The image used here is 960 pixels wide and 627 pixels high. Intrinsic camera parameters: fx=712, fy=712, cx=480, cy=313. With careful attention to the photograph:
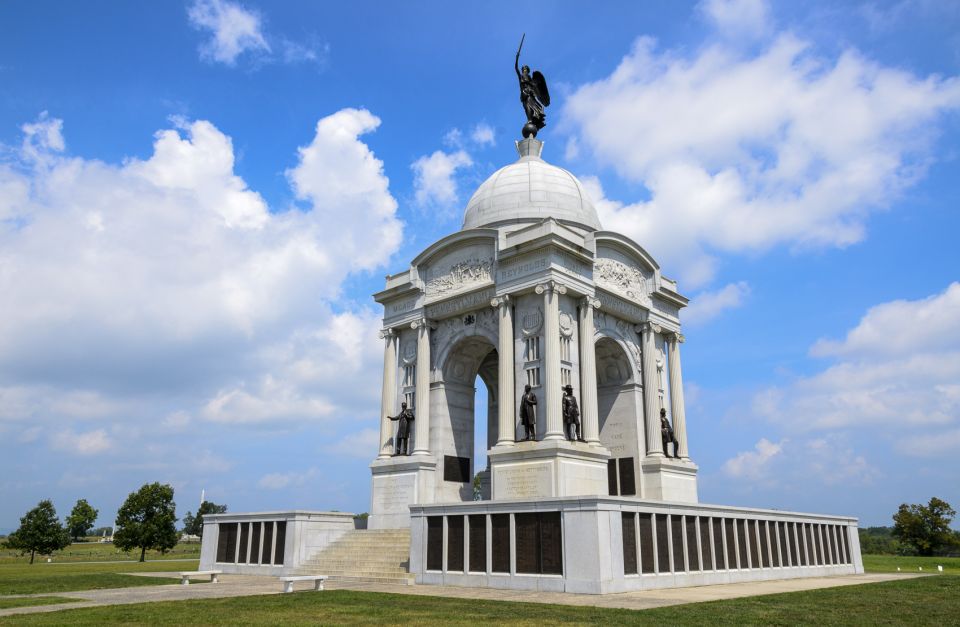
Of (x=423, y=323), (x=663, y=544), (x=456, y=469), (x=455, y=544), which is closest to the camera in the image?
(x=663, y=544)

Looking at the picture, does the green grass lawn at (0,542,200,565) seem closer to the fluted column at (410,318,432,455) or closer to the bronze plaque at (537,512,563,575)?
the fluted column at (410,318,432,455)

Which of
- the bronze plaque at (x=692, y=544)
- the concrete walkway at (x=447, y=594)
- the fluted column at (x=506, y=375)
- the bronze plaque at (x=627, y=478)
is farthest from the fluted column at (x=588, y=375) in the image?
the concrete walkway at (x=447, y=594)

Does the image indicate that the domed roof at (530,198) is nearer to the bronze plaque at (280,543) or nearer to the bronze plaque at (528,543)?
the bronze plaque at (280,543)

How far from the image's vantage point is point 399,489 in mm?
33688

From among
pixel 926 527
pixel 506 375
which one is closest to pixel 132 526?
pixel 506 375

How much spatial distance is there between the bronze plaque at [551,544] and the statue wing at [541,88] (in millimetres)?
29117

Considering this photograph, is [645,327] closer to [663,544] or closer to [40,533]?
[663,544]

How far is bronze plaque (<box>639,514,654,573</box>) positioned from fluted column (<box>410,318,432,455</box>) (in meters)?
14.3

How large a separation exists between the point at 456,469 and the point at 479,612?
20.1 m

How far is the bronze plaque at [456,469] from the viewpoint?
34.5 meters

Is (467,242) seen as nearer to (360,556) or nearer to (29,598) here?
(360,556)

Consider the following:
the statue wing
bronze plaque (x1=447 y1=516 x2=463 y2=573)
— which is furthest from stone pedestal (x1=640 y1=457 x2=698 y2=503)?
the statue wing

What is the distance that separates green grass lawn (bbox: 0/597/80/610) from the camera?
1670 centimetres

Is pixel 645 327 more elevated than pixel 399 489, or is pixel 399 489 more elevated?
pixel 645 327
